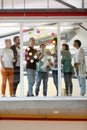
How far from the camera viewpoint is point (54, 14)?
9.21 metres

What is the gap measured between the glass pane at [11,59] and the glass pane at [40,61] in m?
0.21

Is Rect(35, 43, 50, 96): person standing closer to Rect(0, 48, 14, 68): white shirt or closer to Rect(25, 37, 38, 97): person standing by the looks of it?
Rect(25, 37, 38, 97): person standing

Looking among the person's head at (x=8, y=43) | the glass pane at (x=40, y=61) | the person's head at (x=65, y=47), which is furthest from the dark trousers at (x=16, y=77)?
the person's head at (x=65, y=47)

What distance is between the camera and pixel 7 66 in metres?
9.02

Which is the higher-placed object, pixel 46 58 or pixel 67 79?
pixel 46 58

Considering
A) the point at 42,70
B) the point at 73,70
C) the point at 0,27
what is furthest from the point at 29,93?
the point at 0,27

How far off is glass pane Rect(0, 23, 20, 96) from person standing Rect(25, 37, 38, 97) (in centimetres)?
26

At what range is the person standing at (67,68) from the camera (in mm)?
9028

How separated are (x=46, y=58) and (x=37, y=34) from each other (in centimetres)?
69

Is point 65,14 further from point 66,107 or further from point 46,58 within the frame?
point 66,107

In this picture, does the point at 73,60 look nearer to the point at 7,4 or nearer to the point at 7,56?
the point at 7,56

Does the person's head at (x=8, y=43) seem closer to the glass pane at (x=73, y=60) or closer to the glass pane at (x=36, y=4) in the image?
the glass pane at (x=36, y=4)

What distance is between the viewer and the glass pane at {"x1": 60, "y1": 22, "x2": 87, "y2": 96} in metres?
9.03

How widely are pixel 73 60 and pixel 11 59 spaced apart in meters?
1.58
